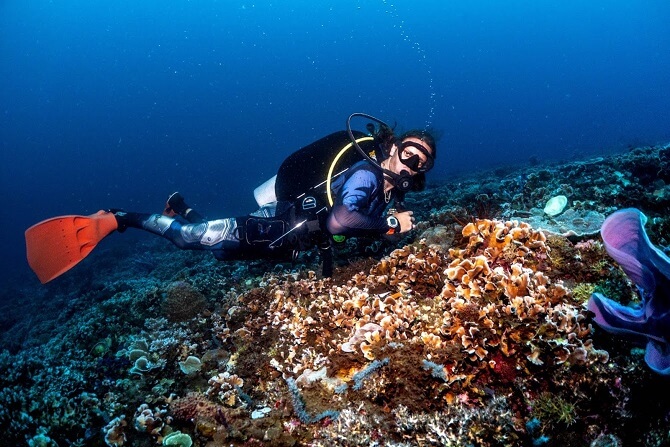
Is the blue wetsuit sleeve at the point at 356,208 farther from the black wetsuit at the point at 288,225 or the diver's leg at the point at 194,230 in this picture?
the diver's leg at the point at 194,230

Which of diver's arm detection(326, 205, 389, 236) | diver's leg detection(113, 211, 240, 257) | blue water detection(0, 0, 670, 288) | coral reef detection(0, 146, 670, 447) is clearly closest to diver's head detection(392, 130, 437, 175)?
diver's arm detection(326, 205, 389, 236)

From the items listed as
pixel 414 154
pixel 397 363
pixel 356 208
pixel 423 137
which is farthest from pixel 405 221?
pixel 397 363

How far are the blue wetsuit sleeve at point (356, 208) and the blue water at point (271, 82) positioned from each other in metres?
93.1

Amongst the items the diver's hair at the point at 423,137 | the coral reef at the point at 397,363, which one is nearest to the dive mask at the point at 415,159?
the diver's hair at the point at 423,137

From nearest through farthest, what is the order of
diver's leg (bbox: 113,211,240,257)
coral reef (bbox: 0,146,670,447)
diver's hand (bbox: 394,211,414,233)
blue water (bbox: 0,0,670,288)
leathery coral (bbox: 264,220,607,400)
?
coral reef (bbox: 0,146,670,447)
leathery coral (bbox: 264,220,607,400)
diver's hand (bbox: 394,211,414,233)
diver's leg (bbox: 113,211,240,257)
blue water (bbox: 0,0,670,288)

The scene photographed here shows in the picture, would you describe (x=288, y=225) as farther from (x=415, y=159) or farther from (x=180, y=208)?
(x=180, y=208)

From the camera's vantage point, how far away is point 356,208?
186 inches

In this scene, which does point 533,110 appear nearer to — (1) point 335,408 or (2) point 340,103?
(2) point 340,103

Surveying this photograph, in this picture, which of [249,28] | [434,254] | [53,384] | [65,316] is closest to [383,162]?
[434,254]

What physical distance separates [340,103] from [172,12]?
81990 millimetres

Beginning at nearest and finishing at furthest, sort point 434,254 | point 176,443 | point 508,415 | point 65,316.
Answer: point 508,415 < point 176,443 < point 434,254 < point 65,316

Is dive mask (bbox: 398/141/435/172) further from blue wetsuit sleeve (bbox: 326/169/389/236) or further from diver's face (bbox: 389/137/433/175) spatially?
blue wetsuit sleeve (bbox: 326/169/389/236)

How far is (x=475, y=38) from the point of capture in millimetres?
178000

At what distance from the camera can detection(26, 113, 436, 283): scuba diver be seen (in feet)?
15.8
